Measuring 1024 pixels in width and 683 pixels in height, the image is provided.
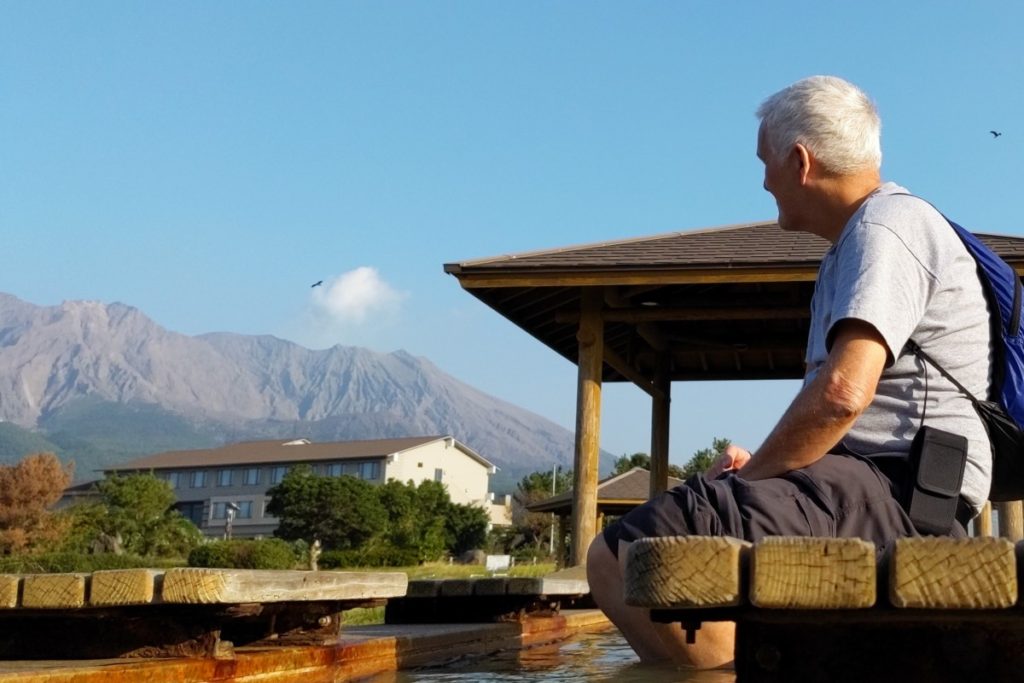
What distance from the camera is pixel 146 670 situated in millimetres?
2838

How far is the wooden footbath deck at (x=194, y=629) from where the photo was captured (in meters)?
2.76

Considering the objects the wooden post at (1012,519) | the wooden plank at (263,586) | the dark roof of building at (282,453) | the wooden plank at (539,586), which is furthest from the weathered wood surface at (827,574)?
the dark roof of building at (282,453)

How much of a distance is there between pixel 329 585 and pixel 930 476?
1.92 m

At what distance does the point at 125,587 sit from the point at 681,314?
9.13 m

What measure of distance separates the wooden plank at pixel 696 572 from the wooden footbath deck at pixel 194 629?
1.50 metres

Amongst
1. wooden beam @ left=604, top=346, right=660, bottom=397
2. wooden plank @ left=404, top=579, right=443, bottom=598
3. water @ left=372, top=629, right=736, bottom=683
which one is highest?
wooden beam @ left=604, top=346, right=660, bottom=397

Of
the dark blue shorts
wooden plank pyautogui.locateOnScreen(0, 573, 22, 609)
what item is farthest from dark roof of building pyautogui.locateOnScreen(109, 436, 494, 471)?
the dark blue shorts

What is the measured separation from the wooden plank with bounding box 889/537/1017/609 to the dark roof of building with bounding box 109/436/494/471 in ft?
280

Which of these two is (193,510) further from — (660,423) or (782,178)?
(782,178)

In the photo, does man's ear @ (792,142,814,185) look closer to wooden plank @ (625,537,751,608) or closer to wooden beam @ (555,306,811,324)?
wooden plank @ (625,537,751,608)

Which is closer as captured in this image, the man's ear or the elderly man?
the elderly man

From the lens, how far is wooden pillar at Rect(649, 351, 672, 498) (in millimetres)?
13836

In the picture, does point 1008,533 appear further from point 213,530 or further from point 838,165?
point 213,530

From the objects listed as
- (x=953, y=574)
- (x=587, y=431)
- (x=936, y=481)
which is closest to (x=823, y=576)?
(x=953, y=574)
